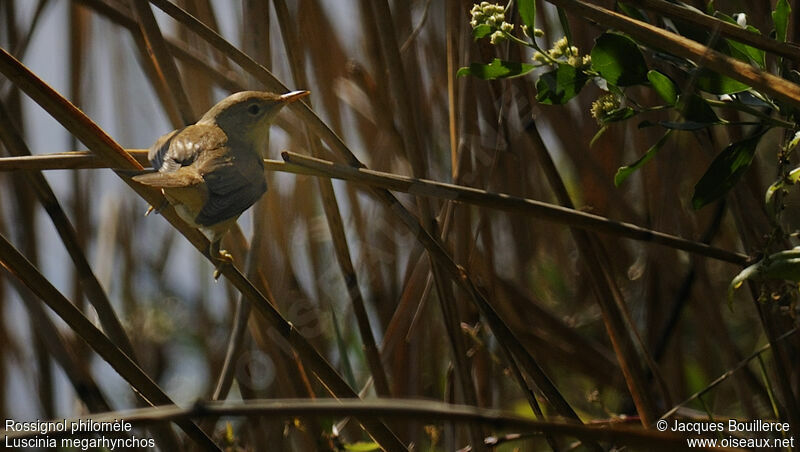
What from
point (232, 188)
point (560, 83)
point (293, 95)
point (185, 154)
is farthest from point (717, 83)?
point (185, 154)

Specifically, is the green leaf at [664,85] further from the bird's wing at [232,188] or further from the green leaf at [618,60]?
the bird's wing at [232,188]

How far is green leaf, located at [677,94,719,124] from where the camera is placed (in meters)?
0.85

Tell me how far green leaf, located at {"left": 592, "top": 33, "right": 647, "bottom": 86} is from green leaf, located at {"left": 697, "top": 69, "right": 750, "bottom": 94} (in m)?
0.06

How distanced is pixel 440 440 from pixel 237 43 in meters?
0.92

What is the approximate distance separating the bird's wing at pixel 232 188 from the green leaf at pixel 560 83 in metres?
0.49

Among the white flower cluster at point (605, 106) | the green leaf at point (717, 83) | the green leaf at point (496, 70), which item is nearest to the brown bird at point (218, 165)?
the green leaf at point (496, 70)

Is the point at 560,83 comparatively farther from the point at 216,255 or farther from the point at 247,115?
the point at 247,115

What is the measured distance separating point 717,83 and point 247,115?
2.81 ft

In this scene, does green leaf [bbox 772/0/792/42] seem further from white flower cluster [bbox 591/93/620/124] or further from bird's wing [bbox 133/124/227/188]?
bird's wing [bbox 133/124/227/188]

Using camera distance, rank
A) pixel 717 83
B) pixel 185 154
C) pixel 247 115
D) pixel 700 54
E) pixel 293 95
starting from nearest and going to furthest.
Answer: pixel 700 54, pixel 717 83, pixel 293 95, pixel 185 154, pixel 247 115

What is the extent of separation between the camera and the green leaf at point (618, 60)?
2.74ft

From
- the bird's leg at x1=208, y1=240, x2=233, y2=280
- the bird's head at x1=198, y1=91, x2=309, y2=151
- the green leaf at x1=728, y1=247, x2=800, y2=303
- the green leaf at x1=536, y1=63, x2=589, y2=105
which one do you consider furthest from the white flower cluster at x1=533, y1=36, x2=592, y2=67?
the bird's head at x1=198, y1=91, x2=309, y2=151

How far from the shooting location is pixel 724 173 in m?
0.88

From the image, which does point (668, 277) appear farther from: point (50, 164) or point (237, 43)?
point (50, 164)
